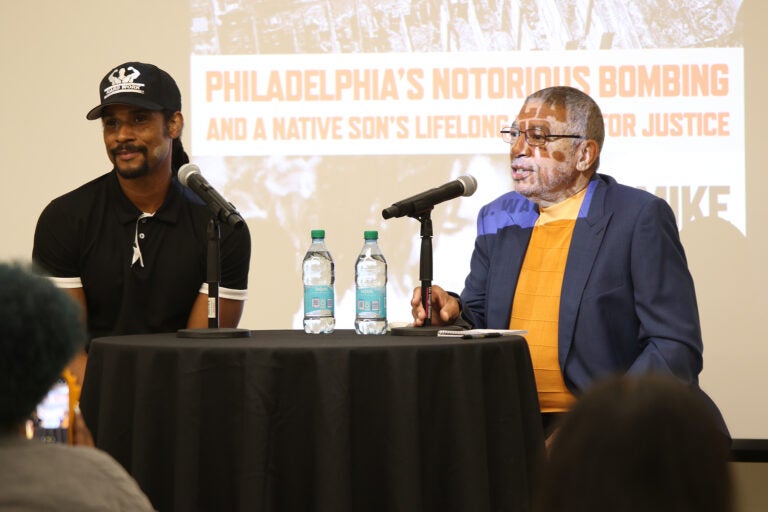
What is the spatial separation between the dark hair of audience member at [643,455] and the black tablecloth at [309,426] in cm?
153

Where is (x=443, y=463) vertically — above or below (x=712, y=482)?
below

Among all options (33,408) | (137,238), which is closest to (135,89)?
(137,238)

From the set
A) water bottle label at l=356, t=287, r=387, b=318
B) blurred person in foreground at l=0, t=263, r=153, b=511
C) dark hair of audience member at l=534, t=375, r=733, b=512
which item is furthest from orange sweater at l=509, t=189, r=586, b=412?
dark hair of audience member at l=534, t=375, r=733, b=512

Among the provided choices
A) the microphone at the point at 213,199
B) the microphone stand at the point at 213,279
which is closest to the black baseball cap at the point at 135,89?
the microphone at the point at 213,199

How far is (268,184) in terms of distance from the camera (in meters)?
4.82

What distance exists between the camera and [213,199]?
2.74 metres

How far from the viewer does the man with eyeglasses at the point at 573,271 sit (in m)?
2.94

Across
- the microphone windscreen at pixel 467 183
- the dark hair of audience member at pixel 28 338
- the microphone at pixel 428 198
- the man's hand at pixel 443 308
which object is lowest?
Answer: the man's hand at pixel 443 308

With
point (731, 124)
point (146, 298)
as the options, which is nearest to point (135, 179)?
point (146, 298)

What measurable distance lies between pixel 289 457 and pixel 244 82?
2.73 m

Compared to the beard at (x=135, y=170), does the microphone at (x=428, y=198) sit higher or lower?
lower

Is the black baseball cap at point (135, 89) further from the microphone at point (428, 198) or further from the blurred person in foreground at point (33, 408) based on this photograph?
the blurred person in foreground at point (33, 408)

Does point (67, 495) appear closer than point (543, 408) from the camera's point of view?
Yes

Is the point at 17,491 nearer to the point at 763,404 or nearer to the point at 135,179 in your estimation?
the point at 135,179
